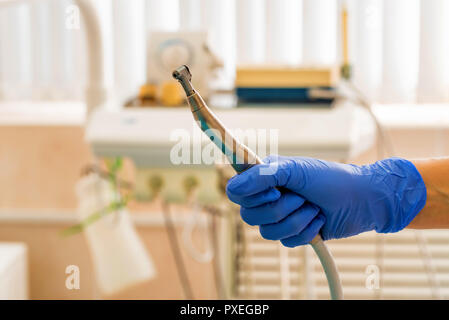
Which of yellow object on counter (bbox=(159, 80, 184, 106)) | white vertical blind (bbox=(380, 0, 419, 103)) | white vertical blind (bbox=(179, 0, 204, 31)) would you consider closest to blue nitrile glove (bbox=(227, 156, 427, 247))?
yellow object on counter (bbox=(159, 80, 184, 106))

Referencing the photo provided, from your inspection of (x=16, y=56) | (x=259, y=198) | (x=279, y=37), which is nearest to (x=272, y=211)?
(x=259, y=198)

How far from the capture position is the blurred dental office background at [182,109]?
127 cm

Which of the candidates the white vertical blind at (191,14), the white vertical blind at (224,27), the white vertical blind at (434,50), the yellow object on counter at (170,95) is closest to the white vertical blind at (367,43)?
the white vertical blind at (434,50)

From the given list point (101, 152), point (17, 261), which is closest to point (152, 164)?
point (101, 152)

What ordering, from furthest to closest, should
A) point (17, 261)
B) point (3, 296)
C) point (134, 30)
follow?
1. point (134, 30)
2. point (17, 261)
3. point (3, 296)

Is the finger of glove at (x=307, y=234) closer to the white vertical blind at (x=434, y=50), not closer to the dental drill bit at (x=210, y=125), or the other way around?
the dental drill bit at (x=210, y=125)

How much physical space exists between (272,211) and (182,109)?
0.60m

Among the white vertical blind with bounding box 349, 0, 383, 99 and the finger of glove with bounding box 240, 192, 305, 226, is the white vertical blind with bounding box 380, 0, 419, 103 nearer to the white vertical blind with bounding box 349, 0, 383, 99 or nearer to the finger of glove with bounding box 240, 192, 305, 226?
the white vertical blind with bounding box 349, 0, 383, 99

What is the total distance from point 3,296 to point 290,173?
110 cm

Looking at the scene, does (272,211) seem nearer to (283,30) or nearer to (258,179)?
(258,179)

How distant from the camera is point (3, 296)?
1.39 m

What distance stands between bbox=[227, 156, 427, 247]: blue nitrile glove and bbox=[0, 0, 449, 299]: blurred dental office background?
395 millimetres

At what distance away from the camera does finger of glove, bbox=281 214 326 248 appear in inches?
24.8
